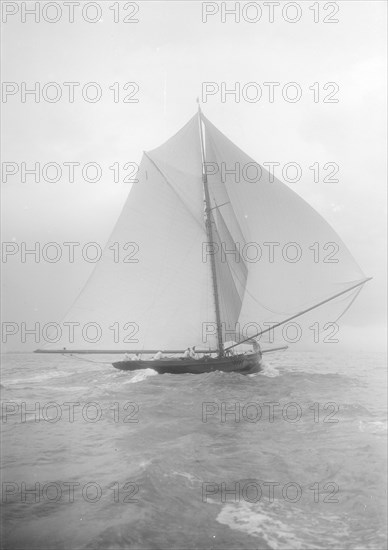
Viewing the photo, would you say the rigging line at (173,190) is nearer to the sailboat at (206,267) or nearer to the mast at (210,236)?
the sailboat at (206,267)

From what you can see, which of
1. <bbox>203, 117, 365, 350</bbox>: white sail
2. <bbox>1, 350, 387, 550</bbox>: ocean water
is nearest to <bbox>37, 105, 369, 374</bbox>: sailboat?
<bbox>203, 117, 365, 350</bbox>: white sail

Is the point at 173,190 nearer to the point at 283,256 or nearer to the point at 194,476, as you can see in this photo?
the point at 283,256

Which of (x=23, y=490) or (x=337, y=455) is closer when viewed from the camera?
(x=23, y=490)

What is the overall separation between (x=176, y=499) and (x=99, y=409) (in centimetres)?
926

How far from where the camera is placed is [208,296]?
28188 mm

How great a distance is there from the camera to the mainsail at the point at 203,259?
2464 centimetres

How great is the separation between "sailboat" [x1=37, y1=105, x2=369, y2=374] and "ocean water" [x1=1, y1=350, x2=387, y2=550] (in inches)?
355

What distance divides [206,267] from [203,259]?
1.84 ft

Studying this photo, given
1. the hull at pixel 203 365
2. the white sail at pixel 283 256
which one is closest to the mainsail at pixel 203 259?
the white sail at pixel 283 256

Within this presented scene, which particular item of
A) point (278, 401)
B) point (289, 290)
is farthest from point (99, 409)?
point (289, 290)

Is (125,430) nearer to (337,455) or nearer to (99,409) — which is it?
(99,409)

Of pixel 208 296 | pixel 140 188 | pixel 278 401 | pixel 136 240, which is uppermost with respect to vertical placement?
pixel 140 188

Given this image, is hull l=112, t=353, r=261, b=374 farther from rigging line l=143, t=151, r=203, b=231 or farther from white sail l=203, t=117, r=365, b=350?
rigging line l=143, t=151, r=203, b=231

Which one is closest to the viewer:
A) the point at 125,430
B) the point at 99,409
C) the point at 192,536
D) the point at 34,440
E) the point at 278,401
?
the point at 192,536
